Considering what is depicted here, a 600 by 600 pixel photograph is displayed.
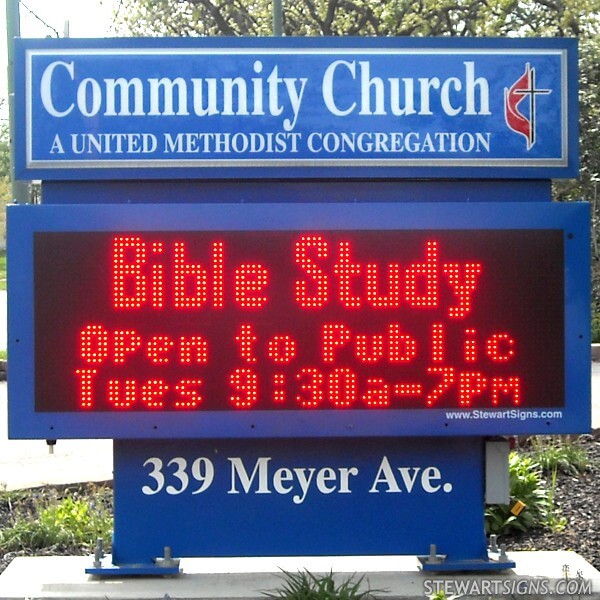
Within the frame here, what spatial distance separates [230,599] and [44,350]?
1.62 metres

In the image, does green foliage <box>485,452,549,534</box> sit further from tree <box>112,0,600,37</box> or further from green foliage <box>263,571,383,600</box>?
tree <box>112,0,600,37</box>

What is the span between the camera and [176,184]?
669 cm

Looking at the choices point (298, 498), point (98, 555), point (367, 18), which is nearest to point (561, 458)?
point (298, 498)

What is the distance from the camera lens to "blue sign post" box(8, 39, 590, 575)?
619 centimetres

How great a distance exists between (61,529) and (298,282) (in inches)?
117

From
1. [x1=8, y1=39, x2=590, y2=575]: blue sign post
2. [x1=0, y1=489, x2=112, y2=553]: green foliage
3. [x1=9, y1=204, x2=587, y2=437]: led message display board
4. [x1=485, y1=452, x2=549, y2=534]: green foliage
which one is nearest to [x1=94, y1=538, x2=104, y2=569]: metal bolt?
[x1=8, y1=39, x2=590, y2=575]: blue sign post

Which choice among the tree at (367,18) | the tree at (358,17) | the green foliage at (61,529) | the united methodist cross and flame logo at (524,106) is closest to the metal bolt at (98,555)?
the green foliage at (61,529)

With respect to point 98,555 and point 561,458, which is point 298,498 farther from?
point 561,458

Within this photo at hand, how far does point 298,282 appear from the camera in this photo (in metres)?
6.18

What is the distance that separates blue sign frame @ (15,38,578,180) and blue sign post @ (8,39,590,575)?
0.5 inches

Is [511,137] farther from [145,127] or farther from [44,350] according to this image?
[44,350]

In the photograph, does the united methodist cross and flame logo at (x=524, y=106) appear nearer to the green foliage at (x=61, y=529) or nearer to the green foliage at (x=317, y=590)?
the green foliage at (x=317, y=590)

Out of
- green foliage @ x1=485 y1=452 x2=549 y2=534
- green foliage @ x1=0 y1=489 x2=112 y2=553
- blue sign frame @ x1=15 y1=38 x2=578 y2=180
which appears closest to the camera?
blue sign frame @ x1=15 y1=38 x2=578 y2=180

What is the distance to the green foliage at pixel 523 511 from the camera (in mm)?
8273
